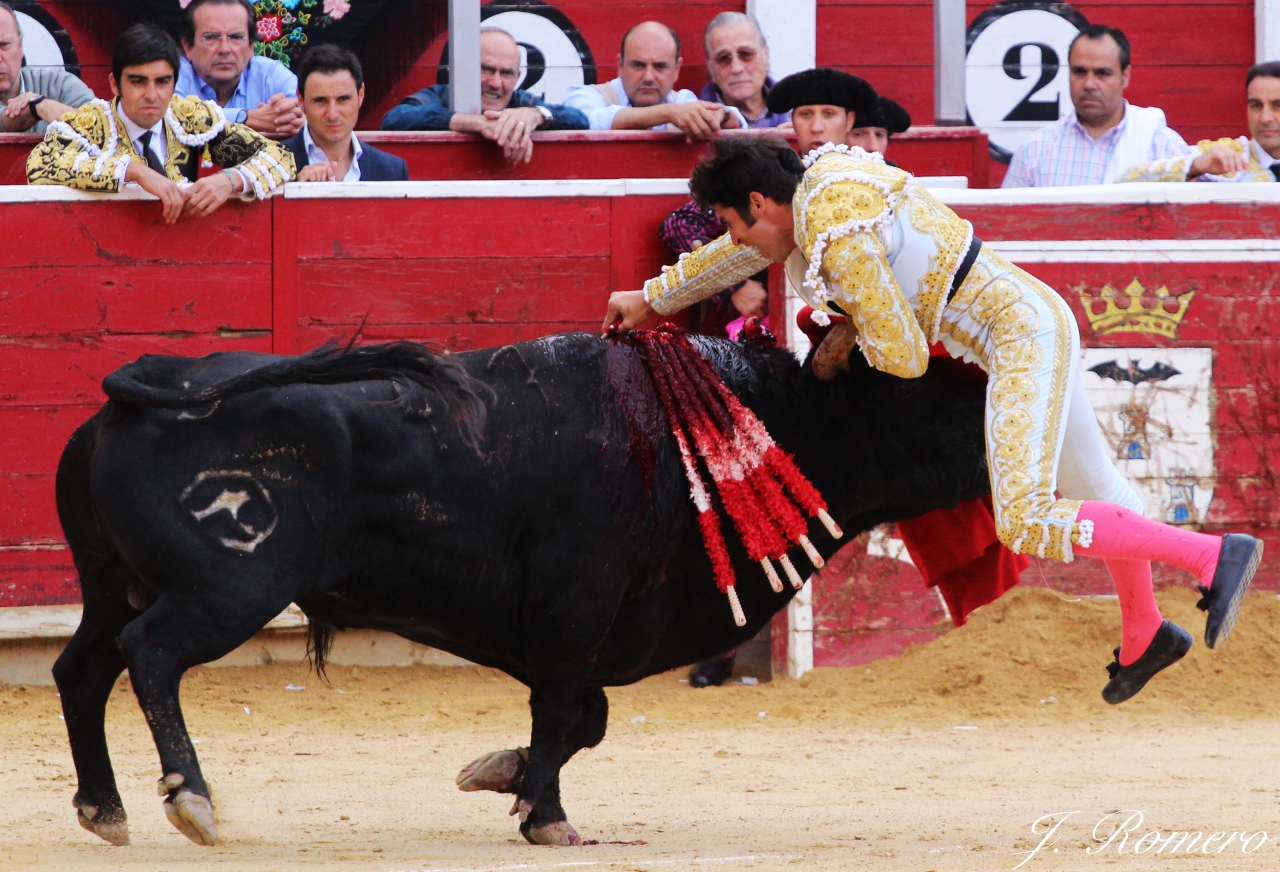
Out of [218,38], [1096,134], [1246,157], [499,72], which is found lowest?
[1246,157]

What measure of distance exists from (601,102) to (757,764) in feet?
10.7

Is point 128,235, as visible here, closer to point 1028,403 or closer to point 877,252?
point 877,252

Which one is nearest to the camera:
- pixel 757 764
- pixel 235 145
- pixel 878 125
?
pixel 757 764

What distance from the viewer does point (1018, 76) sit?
8.75 m

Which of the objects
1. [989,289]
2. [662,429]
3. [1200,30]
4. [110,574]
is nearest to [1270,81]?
[1200,30]

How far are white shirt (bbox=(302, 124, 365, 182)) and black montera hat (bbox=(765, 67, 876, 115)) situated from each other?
5.57 feet

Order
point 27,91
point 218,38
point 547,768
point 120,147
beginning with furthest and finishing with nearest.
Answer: point 27,91, point 218,38, point 120,147, point 547,768

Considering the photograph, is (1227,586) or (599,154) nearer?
(1227,586)

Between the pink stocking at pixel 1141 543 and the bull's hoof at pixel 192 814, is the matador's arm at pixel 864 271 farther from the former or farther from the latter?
the bull's hoof at pixel 192 814

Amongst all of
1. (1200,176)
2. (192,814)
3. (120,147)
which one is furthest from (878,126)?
(192,814)

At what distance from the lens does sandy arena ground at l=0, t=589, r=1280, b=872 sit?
3.71m

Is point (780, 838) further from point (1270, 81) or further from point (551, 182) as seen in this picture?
point (1270, 81)

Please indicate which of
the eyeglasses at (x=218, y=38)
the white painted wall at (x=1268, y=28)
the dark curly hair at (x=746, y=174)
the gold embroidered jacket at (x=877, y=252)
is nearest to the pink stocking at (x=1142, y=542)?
the gold embroidered jacket at (x=877, y=252)

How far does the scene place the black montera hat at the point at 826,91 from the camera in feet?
20.0
